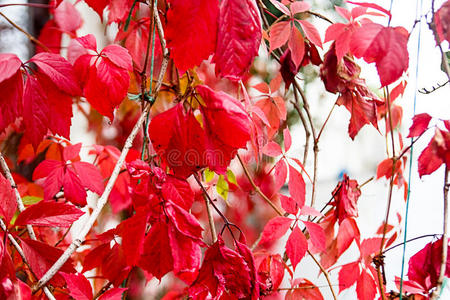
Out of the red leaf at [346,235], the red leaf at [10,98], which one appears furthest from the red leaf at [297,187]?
the red leaf at [10,98]

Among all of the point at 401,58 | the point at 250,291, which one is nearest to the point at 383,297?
the point at 250,291

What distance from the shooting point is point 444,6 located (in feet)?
1.63

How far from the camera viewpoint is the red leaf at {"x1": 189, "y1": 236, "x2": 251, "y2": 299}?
0.52 meters

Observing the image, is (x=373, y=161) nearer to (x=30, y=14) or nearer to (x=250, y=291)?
(x=250, y=291)

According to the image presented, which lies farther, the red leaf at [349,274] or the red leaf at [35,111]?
the red leaf at [349,274]

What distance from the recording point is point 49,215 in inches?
18.1

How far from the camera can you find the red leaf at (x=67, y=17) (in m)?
1.24

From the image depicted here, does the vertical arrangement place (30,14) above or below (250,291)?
above

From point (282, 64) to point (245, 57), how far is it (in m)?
0.43

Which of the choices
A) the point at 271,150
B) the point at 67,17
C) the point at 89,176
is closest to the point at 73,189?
the point at 89,176

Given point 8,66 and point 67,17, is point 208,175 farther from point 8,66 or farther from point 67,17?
point 67,17

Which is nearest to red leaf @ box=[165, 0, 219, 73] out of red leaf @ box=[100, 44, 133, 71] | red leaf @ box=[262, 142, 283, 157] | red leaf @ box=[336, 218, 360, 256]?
red leaf @ box=[100, 44, 133, 71]

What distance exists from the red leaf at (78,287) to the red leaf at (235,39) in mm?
294

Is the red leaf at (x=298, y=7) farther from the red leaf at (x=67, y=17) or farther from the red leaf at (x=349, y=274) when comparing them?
the red leaf at (x=67, y=17)
